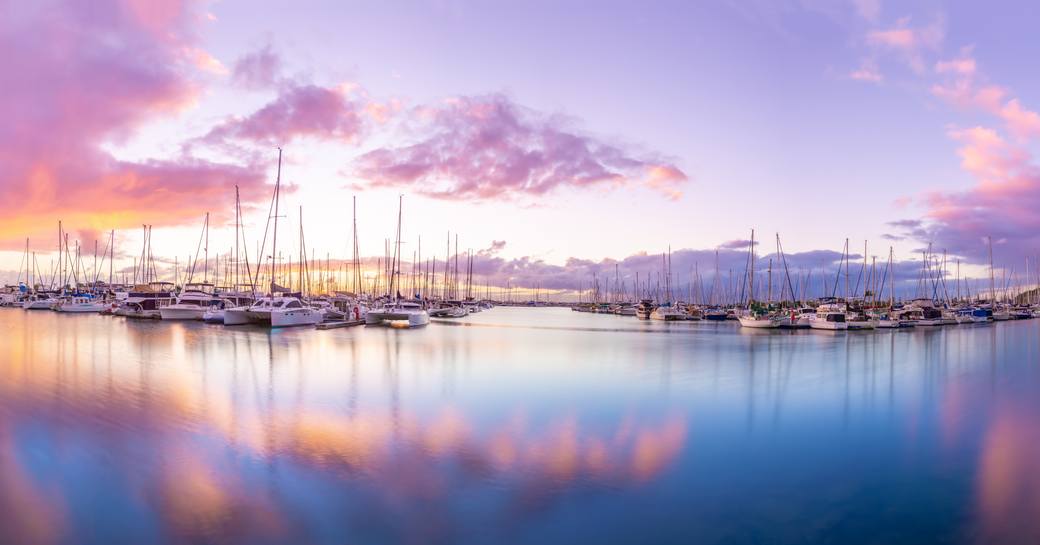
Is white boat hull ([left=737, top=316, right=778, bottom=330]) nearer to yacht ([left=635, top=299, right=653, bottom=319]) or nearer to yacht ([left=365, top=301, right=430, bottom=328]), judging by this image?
yacht ([left=635, top=299, right=653, bottom=319])

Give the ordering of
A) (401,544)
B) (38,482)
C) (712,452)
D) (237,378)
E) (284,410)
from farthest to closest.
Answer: (237,378) < (284,410) < (712,452) < (38,482) < (401,544)

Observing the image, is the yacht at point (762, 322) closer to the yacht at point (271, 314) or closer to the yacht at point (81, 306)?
the yacht at point (271, 314)

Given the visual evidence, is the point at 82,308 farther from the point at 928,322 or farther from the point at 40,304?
the point at 928,322

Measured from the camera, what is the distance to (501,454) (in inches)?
507

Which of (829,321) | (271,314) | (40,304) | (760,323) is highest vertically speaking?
(271,314)

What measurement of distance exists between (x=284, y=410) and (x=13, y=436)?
567 cm

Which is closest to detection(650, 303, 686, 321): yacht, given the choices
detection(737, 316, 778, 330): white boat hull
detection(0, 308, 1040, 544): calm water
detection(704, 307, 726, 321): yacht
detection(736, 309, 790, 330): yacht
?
detection(704, 307, 726, 321): yacht

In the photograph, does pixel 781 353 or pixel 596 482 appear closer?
pixel 596 482

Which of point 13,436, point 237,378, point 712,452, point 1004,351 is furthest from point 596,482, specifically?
point 1004,351

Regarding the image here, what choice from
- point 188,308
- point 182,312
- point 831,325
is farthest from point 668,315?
point 182,312

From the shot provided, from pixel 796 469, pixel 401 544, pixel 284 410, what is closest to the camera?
pixel 401 544

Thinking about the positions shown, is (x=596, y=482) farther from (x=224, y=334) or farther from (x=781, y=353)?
(x=224, y=334)

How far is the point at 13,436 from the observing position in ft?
43.2

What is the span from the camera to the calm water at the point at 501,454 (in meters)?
8.97
